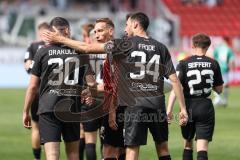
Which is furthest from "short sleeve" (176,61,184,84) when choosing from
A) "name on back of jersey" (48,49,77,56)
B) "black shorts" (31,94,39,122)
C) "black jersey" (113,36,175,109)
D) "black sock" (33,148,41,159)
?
"black sock" (33,148,41,159)

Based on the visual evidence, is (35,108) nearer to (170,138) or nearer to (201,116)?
(201,116)

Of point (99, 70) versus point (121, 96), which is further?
point (99, 70)

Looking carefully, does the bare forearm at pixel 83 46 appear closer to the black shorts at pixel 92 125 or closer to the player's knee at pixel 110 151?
the player's knee at pixel 110 151

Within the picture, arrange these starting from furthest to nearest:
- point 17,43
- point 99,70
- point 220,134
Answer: point 17,43 → point 220,134 → point 99,70

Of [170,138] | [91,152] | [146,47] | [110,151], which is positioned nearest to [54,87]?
[146,47]

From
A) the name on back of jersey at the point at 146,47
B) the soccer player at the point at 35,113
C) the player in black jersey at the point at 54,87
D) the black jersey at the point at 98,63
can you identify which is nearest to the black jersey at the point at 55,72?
the player in black jersey at the point at 54,87

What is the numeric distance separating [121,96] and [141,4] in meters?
32.0

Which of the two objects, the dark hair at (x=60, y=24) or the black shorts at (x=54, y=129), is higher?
the dark hair at (x=60, y=24)

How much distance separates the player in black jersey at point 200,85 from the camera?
11.2 meters

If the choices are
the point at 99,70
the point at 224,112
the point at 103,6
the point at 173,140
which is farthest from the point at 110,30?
the point at 103,6

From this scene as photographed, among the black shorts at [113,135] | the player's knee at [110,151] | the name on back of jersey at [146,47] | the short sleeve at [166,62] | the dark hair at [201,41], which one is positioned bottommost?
the player's knee at [110,151]

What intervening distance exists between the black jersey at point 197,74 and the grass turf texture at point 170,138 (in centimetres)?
242

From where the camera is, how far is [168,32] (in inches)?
1549

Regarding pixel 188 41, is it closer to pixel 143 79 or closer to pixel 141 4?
pixel 141 4
